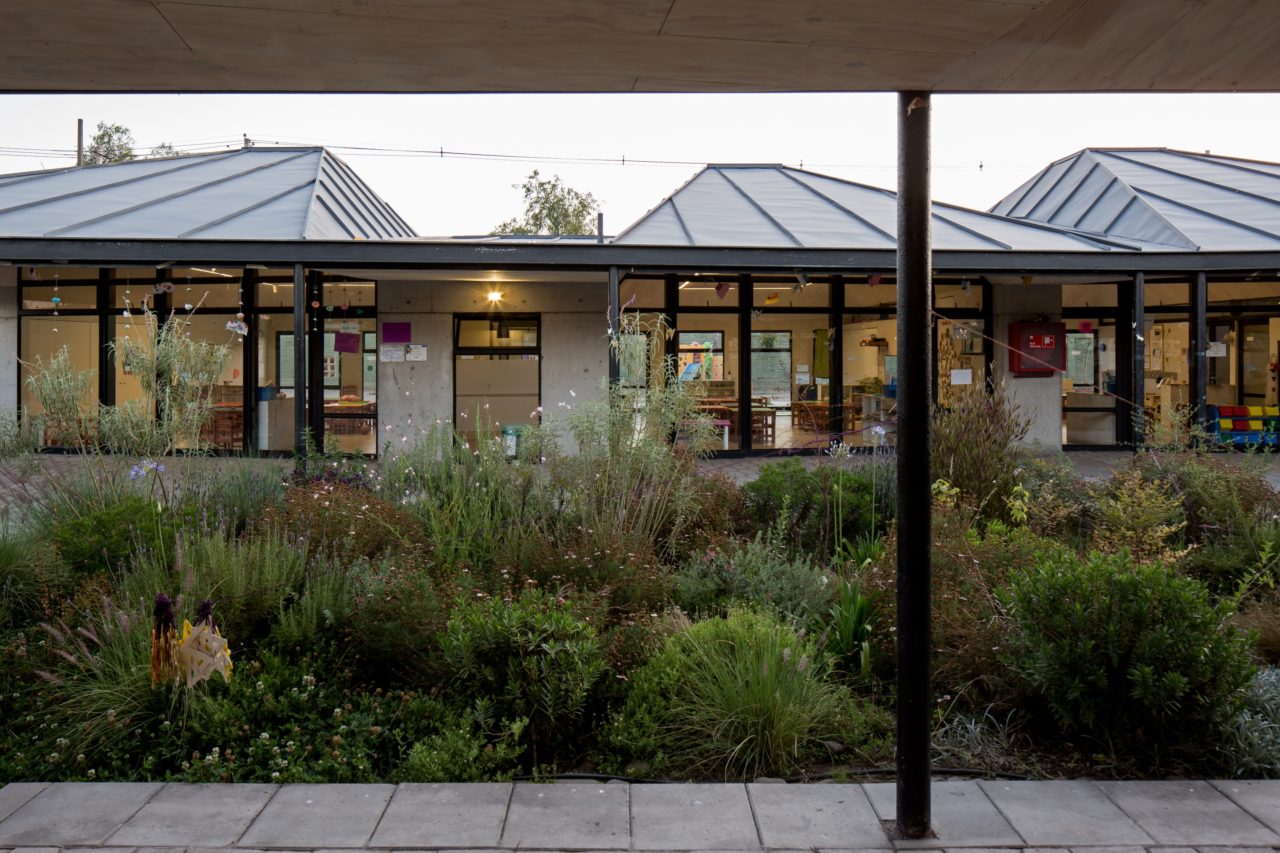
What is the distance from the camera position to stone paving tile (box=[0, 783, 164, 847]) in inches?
130

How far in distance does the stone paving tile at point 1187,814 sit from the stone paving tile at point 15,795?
3836 mm

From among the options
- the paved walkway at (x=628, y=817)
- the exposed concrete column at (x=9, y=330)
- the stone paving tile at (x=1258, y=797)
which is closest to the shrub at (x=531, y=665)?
the paved walkway at (x=628, y=817)

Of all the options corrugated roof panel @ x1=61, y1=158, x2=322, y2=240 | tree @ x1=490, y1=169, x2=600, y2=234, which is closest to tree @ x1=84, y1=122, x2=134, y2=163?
tree @ x1=490, y1=169, x2=600, y2=234

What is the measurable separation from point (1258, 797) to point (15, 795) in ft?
14.5

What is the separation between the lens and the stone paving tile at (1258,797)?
3488 mm

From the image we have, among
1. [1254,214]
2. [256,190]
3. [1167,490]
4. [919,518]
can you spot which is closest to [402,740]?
[919,518]

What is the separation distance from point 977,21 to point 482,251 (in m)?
10.9

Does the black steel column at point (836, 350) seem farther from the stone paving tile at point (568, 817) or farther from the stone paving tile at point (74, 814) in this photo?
the stone paving tile at point (74, 814)

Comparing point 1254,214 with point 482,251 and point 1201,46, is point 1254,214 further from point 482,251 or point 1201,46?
point 1201,46

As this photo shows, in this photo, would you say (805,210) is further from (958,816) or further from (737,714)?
(958,816)

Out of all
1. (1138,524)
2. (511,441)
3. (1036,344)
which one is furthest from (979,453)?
(1036,344)

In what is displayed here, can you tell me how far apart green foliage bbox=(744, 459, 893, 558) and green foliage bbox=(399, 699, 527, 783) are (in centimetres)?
323

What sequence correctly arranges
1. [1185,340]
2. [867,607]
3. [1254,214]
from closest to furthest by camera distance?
[867,607]
[1254,214]
[1185,340]

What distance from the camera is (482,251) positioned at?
13.3m
